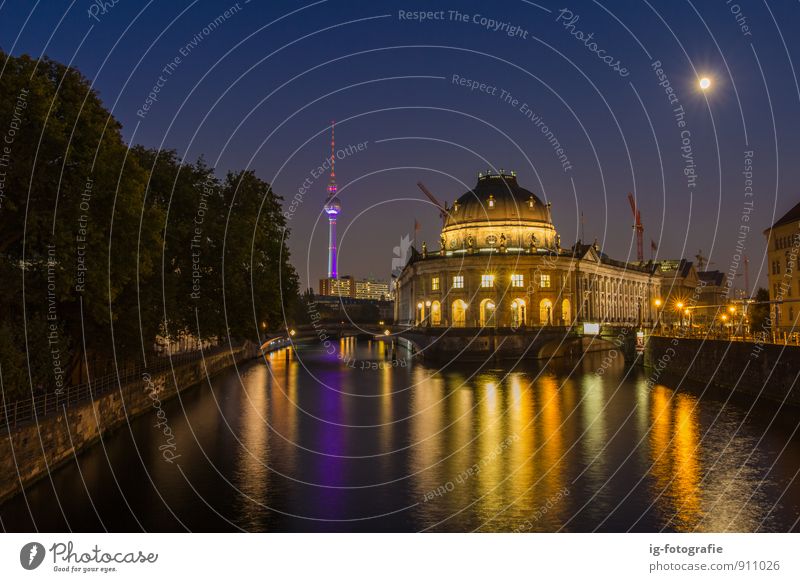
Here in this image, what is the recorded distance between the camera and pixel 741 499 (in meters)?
28.7

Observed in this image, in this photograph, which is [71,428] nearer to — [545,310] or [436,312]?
[436,312]

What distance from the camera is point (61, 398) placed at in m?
34.4

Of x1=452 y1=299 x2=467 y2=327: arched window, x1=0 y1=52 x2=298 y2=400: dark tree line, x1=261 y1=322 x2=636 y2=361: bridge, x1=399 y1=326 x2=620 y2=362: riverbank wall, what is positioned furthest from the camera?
x1=452 y1=299 x2=467 y2=327: arched window

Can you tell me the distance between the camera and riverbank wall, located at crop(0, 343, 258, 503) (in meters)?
26.7

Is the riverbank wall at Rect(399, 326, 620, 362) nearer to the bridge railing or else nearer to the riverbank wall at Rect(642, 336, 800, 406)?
the riverbank wall at Rect(642, 336, 800, 406)

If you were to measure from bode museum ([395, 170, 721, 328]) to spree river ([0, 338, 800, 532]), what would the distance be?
71.0 meters

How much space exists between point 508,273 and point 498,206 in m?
22.1

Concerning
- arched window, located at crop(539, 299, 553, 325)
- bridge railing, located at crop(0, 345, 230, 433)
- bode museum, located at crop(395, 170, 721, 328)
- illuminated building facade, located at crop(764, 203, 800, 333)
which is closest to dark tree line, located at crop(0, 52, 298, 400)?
bridge railing, located at crop(0, 345, 230, 433)

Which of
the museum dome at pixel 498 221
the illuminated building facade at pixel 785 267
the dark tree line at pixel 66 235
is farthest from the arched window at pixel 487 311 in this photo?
the dark tree line at pixel 66 235
